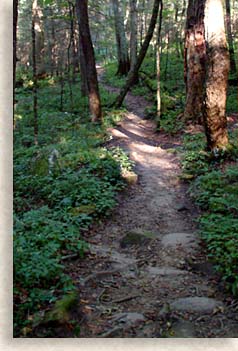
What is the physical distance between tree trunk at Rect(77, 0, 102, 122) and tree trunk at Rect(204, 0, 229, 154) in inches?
157

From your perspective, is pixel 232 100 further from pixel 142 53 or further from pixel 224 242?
pixel 224 242

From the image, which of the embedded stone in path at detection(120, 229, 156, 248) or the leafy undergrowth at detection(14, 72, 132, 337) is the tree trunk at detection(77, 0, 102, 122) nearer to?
the leafy undergrowth at detection(14, 72, 132, 337)

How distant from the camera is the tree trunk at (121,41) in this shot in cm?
1700

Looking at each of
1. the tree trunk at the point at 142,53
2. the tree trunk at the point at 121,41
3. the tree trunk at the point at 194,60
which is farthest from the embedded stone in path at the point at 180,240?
the tree trunk at the point at 121,41

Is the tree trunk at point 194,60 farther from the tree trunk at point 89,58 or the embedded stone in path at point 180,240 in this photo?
the embedded stone in path at point 180,240

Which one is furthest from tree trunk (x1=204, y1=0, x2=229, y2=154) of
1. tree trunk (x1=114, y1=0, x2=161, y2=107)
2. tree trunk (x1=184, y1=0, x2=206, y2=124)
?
tree trunk (x1=114, y1=0, x2=161, y2=107)

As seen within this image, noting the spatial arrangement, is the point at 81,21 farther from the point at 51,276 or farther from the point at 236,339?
the point at 236,339

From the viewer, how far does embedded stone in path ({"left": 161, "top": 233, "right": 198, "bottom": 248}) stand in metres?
4.43

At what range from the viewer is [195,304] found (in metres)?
3.29

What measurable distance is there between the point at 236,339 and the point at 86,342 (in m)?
1.14

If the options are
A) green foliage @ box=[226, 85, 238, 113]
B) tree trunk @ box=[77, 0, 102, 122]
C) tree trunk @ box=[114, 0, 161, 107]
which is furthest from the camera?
green foliage @ box=[226, 85, 238, 113]

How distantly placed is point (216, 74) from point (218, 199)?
2.09 metres

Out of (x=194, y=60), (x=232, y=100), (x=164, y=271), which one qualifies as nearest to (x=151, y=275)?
(x=164, y=271)

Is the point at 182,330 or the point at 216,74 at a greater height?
the point at 216,74
